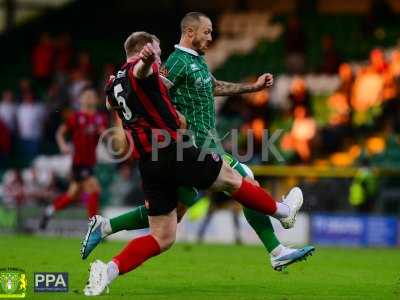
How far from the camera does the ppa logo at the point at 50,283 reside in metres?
9.30

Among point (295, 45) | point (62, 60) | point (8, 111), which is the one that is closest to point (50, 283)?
point (295, 45)

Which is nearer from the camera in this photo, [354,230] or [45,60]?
[354,230]

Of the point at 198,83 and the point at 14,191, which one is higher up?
the point at 198,83

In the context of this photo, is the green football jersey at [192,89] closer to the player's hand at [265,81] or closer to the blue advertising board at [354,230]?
the player's hand at [265,81]

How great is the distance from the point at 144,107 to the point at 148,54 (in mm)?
608

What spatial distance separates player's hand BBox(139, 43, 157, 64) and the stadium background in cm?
1030

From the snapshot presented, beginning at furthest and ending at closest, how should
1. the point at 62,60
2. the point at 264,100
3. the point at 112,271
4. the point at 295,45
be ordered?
the point at 62,60 → the point at 295,45 → the point at 264,100 → the point at 112,271

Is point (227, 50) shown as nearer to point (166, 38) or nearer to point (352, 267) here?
point (166, 38)

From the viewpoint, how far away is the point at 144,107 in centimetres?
905

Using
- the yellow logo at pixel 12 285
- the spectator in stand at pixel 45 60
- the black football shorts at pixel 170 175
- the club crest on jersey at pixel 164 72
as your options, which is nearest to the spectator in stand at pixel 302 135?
the spectator in stand at pixel 45 60

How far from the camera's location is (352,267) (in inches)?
500

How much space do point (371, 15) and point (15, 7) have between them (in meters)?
9.86

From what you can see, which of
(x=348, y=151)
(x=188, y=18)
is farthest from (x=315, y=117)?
(x=188, y=18)

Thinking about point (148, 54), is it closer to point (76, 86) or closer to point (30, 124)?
point (76, 86)
